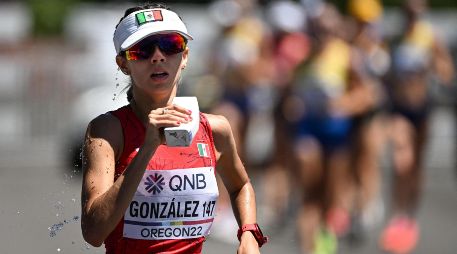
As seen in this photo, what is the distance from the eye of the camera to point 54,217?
18.6ft

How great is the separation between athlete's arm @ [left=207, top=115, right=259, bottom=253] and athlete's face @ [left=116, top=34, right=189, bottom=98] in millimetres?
346

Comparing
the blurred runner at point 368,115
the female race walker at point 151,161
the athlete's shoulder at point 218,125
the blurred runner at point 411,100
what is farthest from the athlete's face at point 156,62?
the blurred runner at point 368,115

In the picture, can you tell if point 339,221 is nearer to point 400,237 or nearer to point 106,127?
point 400,237

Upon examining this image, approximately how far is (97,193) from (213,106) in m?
10.1

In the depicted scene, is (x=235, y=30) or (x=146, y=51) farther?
(x=235, y=30)

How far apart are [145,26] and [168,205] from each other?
658mm

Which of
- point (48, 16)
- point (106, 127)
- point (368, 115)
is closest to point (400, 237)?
point (368, 115)

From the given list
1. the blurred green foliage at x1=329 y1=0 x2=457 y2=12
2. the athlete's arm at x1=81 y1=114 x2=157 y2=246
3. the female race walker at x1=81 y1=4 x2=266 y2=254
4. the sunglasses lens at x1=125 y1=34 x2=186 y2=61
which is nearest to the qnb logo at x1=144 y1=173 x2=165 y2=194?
the female race walker at x1=81 y1=4 x2=266 y2=254

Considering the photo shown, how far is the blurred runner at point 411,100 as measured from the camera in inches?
492

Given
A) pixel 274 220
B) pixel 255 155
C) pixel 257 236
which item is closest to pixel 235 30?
pixel 274 220

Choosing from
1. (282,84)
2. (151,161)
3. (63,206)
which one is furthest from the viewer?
(282,84)

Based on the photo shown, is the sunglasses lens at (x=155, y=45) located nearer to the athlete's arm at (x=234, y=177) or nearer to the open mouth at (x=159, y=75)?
the open mouth at (x=159, y=75)

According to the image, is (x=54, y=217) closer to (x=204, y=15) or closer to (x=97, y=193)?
(x=97, y=193)

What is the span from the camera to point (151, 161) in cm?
451
